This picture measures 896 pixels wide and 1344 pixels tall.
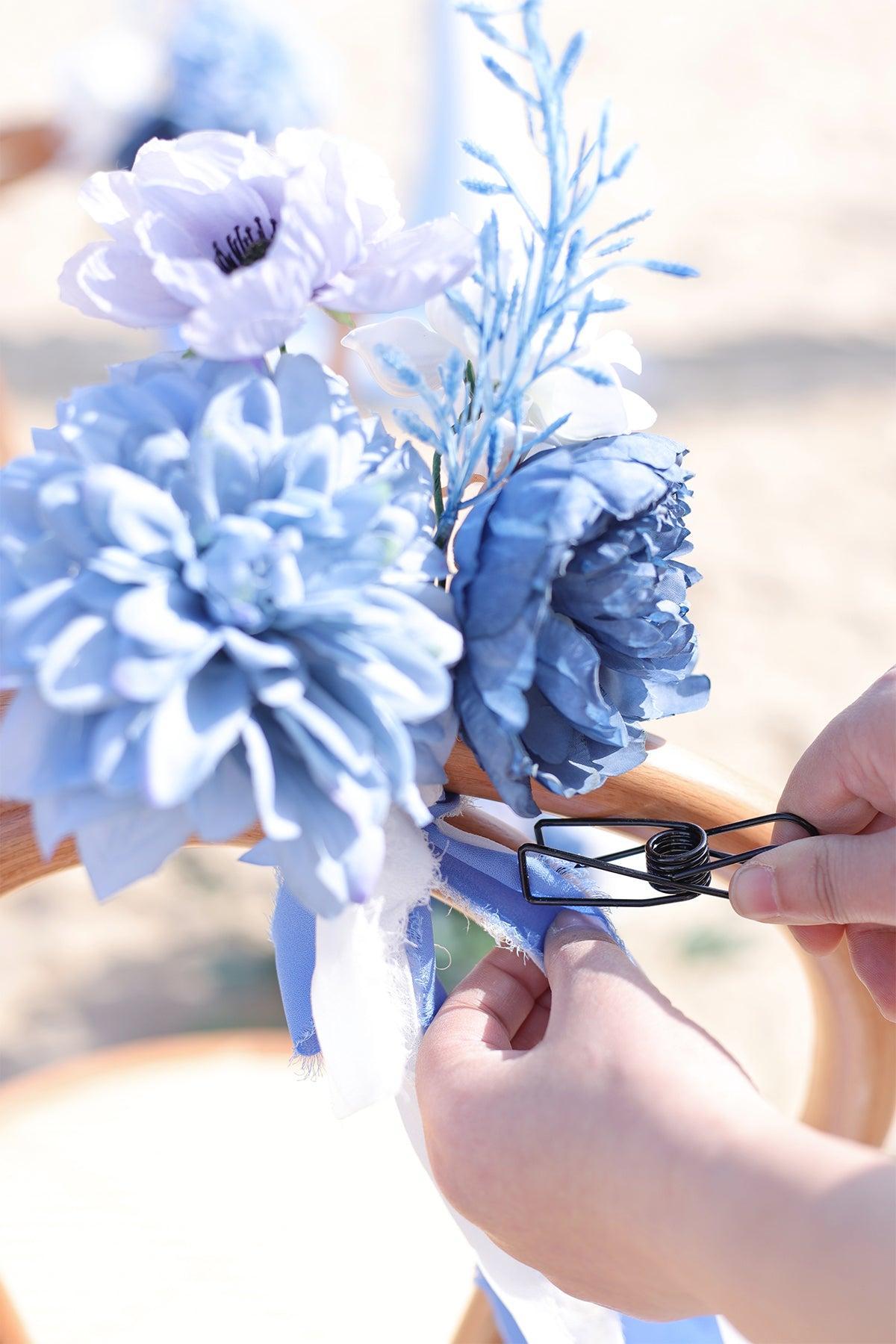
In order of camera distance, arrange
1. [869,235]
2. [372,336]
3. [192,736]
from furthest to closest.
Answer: [869,235] → [372,336] → [192,736]

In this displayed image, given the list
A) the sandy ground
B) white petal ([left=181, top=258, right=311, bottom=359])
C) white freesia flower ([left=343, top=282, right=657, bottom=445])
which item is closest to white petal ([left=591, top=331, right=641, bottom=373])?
white freesia flower ([left=343, top=282, right=657, bottom=445])

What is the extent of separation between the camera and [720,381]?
7.47ft

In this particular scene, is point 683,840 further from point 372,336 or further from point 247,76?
point 247,76

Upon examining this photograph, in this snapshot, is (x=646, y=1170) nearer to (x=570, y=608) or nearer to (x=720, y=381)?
(x=570, y=608)

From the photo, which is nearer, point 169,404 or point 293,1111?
point 169,404

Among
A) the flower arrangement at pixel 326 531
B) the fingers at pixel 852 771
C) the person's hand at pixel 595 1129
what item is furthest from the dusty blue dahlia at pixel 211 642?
the fingers at pixel 852 771

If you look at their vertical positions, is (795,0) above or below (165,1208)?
above

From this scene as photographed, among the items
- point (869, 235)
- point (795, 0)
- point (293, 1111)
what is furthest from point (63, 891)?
point (795, 0)

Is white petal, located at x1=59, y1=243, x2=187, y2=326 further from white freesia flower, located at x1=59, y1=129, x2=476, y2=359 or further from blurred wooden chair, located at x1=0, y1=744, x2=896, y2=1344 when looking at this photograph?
blurred wooden chair, located at x1=0, y1=744, x2=896, y2=1344

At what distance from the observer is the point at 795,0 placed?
341 centimetres

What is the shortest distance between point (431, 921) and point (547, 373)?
201 mm

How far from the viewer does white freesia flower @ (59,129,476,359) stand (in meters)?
0.32

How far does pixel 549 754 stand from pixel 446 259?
0.15 meters

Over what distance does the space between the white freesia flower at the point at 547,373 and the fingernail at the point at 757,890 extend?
0.17 metres
